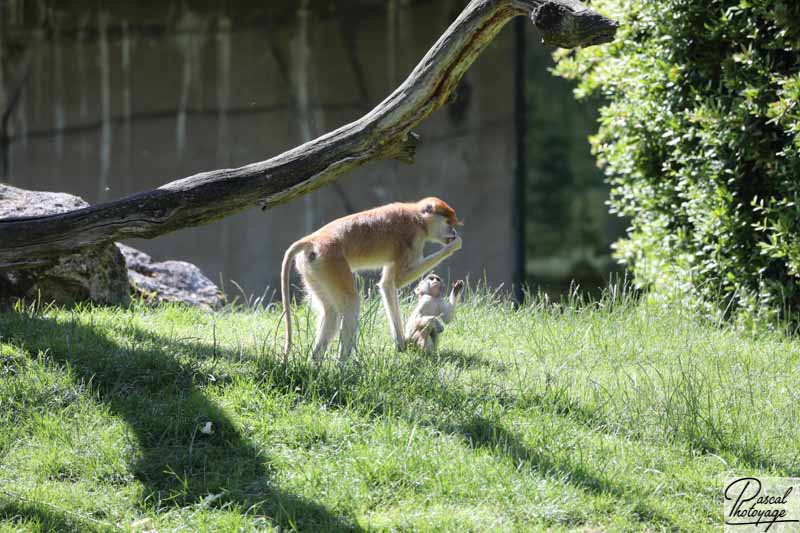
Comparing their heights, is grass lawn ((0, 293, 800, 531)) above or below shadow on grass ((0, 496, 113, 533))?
above

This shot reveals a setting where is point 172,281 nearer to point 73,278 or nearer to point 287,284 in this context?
point 73,278

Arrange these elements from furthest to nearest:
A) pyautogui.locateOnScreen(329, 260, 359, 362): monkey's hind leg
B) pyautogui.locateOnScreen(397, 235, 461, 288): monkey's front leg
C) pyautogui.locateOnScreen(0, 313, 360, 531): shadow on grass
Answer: pyautogui.locateOnScreen(397, 235, 461, 288): monkey's front leg < pyautogui.locateOnScreen(329, 260, 359, 362): monkey's hind leg < pyautogui.locateOnScreen(0, 313, 360, 531): shadow on grass

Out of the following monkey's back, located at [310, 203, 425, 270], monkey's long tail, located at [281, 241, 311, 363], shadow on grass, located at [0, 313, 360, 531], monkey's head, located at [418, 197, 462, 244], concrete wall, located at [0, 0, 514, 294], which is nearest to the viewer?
shadow on grass, located at [0, 313, 360, 531]

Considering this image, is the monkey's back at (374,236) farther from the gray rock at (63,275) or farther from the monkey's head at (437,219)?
the gray rock at (63,275)

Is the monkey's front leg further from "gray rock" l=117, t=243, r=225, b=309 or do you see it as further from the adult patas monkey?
"gray rock" l=117, t=243, r=225, b=309

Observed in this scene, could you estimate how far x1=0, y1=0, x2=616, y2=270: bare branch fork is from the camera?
531cm

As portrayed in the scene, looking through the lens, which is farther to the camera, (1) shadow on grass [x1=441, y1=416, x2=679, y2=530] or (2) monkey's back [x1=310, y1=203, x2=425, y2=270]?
(2) monkey's back [x1=310, y1=203, x2=425, y2=270]

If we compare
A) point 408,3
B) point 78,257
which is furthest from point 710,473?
point 408,3

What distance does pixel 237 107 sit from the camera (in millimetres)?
11805

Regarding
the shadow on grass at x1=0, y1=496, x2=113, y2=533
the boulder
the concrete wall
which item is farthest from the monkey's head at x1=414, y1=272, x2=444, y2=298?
the concrete wall

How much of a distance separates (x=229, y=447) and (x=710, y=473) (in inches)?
92.6

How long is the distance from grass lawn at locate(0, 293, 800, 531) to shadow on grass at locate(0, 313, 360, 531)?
1cm

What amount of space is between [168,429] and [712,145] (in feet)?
15.4

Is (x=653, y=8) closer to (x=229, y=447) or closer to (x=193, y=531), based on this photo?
(x=229, y=447)
